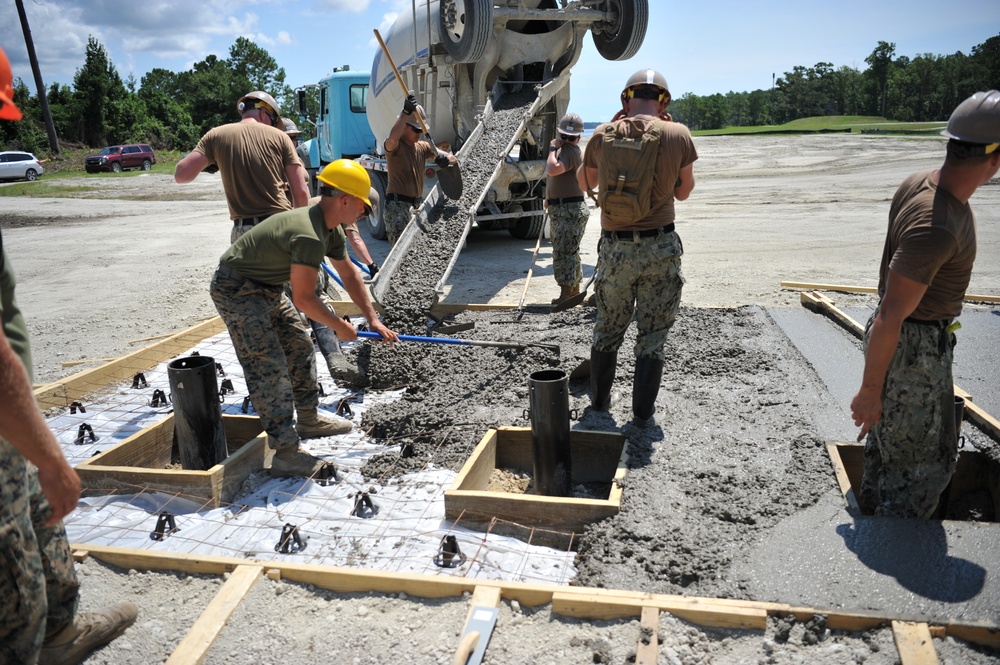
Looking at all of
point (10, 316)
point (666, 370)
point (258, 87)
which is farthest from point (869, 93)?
point (10, 316)

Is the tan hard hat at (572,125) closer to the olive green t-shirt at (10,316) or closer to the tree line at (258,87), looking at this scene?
the olive green t-shirt at (10,316)

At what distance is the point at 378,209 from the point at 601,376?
277 inches

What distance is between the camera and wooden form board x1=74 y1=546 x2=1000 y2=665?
2.21m

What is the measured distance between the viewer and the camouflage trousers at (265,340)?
11.7ft

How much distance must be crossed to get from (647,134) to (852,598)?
224cm

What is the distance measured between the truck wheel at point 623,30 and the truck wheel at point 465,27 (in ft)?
5.26

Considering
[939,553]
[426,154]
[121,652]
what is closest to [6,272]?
[121,652]

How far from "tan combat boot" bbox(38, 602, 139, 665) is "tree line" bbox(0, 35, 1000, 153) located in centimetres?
2321

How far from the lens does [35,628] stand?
1799 millimetres

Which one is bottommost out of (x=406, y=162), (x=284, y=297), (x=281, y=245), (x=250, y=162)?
(x=284, y=297)

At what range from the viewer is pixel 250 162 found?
4359mm

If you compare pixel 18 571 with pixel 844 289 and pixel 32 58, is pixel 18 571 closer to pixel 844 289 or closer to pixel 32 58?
pixel 844 289

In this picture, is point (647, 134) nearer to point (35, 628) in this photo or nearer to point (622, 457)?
point (622, 457)

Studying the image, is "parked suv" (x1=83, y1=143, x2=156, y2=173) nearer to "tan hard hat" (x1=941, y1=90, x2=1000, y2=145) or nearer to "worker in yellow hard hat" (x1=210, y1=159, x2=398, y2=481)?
"worker in yellow hard hat" (x1=210, y1=159, x2=398, y2=481)
